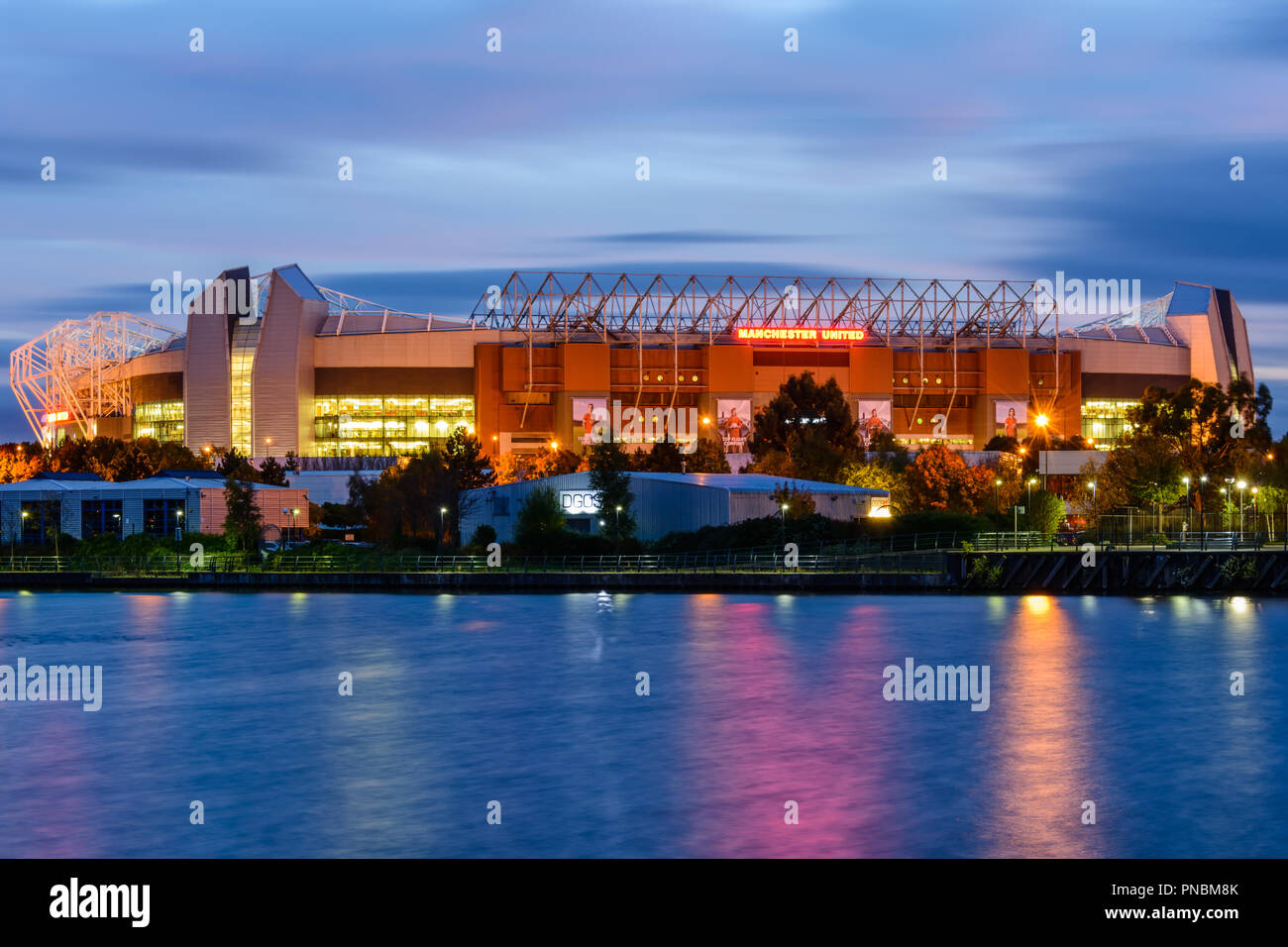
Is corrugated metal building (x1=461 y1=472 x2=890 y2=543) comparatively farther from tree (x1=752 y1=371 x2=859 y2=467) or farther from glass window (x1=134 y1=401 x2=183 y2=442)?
glass window (x1=134 y1=401 x2=183 y2=442)

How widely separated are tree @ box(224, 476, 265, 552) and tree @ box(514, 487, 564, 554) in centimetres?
1370

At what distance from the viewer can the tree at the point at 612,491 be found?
2741 inches

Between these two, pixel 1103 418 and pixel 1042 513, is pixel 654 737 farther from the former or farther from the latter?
pixel 1103 418

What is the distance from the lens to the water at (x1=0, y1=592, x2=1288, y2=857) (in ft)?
74.4

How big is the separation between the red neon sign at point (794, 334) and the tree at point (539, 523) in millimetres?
68556

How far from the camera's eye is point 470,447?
3777 inches

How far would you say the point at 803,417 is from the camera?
109500mm

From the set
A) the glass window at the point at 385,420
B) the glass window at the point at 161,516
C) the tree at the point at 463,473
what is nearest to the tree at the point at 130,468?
the tree at the point at 463,473

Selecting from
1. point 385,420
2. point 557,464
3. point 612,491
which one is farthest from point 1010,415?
point 612,491

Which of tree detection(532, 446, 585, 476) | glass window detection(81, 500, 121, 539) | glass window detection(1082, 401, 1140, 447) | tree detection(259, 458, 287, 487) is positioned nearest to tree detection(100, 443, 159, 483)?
tree detection(259, 458, 287, 487)

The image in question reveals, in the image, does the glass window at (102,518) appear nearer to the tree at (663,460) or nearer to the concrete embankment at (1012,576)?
the concrete embankment at (1012,576)
